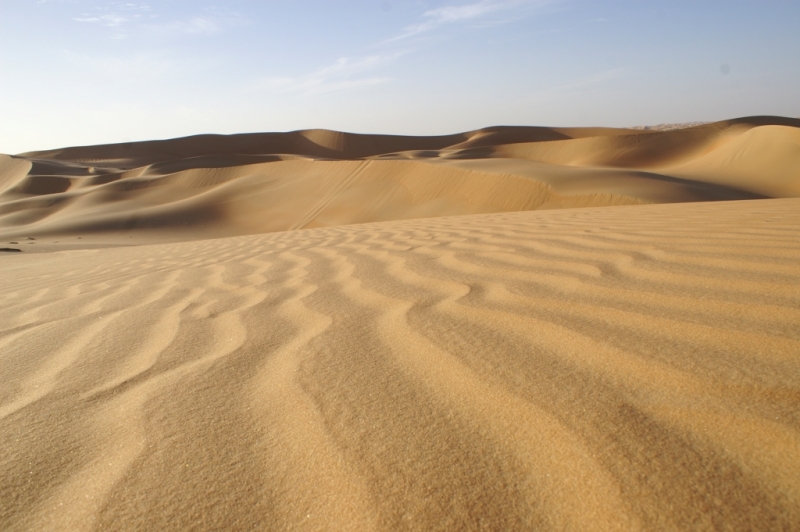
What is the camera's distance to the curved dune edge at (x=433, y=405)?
2.83 feet

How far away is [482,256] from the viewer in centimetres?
280

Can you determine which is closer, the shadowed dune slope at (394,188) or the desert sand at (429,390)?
the desert sand at (429,390)

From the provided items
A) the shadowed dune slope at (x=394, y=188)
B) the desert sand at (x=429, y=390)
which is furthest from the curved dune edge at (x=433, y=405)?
the shadowed dune slope at (x=394, y=188)

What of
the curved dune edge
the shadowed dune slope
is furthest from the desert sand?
the shadowed dune slope

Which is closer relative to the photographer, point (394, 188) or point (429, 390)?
point (429, 390)

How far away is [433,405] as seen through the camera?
1.17 m

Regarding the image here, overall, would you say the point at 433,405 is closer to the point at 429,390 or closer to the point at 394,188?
the point at 429,390

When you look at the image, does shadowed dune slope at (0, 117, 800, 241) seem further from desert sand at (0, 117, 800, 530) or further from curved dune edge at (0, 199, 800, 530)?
curved dune edge at (0, 199, 800, 530)

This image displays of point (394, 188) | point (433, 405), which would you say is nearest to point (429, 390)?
point (433, 405)

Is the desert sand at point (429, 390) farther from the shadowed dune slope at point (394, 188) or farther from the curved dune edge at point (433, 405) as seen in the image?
the shadowed dune slope at point (394, 188)

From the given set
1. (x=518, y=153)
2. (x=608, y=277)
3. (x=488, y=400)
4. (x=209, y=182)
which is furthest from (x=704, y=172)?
(x=488, y=400)

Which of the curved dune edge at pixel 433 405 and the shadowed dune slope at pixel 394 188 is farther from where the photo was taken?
the shadowed dune slope at pixel 394 188

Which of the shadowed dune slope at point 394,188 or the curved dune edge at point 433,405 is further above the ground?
the curved dune edge at point 433,405

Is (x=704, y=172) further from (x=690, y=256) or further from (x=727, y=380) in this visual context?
(x=727, y=380)
